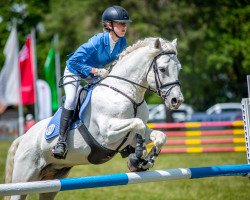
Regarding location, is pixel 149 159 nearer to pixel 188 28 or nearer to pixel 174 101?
pixel 174 101

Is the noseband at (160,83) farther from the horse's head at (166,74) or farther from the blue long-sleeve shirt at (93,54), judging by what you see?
the blue long-sleeve shirt at (93,54)

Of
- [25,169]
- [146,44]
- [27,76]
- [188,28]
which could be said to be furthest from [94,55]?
[188,28]

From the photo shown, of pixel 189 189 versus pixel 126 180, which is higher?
pixel 126 180

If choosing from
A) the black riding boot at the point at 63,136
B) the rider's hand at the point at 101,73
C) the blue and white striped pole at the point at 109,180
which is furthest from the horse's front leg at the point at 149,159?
the rider's hand at the point at 101,73

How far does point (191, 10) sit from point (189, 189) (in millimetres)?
23632

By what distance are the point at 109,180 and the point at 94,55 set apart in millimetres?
1641

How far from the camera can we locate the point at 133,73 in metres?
5.88

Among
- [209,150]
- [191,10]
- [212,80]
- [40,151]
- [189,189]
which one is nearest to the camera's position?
[40,151]

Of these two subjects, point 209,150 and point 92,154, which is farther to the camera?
point 209,150

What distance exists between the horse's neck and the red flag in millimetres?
14836

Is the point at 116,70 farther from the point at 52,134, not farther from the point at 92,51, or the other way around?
the point at 52,134

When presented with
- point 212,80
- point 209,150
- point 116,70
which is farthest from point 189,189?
point 212,80

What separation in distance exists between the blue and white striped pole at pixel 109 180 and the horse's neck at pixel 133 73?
0.94m

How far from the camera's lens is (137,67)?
5887mm
